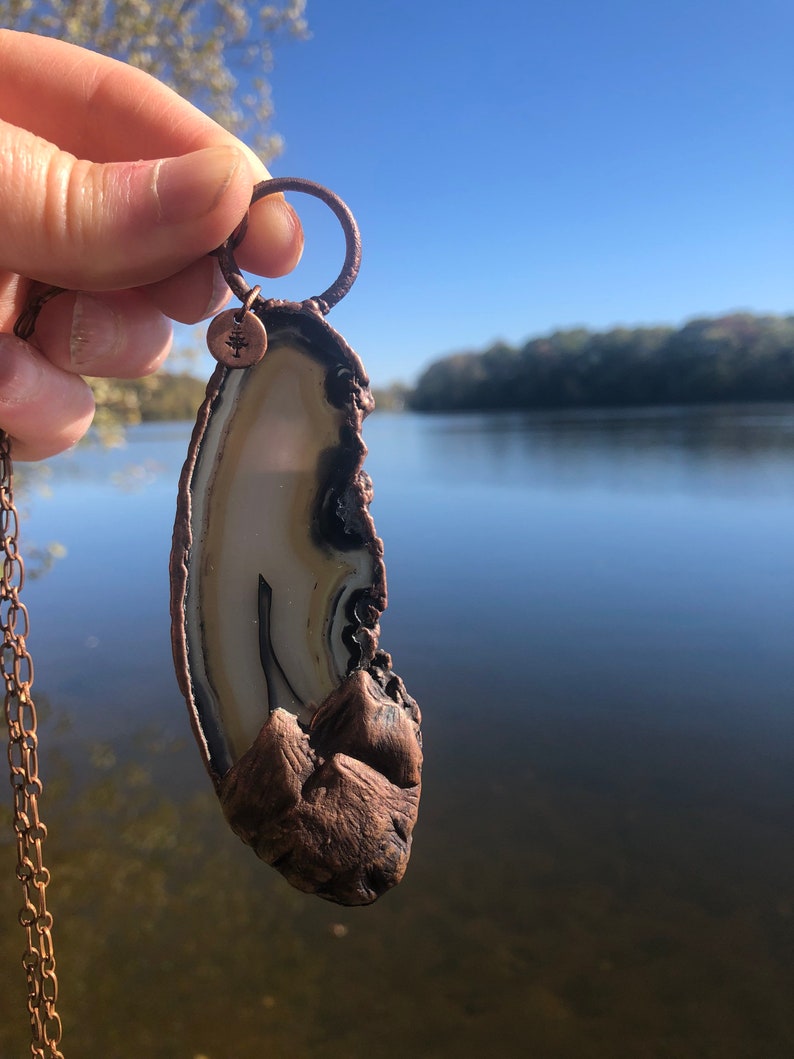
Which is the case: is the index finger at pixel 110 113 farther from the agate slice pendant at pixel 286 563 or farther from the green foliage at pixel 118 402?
the green foliage at pixel 118 402

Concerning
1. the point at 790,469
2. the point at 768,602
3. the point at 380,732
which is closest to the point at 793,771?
the point at 768,602

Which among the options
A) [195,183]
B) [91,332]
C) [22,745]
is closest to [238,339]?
[195,183]

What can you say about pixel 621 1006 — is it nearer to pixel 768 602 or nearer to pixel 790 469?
pixel 768 602

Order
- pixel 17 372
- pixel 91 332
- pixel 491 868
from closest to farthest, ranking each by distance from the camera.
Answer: pixel 17 372 < pixel 91 332 < pixel 491 868

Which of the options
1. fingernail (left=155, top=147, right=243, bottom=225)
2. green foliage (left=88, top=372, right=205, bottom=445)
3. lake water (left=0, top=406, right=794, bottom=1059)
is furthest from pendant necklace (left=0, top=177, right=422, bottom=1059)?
green foliage (left=88, top=372, right=205, bottom=445)

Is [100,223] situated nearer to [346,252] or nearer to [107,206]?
[107,206]
